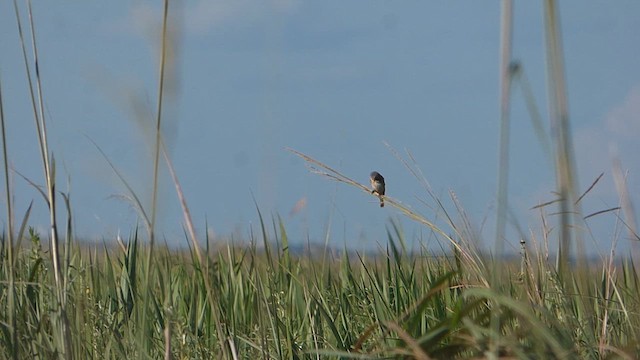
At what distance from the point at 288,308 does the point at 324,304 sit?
0.21 m

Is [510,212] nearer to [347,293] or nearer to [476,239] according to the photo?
[476,239]

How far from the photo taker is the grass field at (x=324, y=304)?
1.19 meters

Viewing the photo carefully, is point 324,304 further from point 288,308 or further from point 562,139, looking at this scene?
point 562,139

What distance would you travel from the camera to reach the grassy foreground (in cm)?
164

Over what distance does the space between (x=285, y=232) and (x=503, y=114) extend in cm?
198

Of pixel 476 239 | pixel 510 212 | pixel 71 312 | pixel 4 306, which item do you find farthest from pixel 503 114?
pixel 4 306

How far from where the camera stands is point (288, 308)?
2.50 metres

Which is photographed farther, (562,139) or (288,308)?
(288,308)

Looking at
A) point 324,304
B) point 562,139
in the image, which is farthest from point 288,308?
point 562,139

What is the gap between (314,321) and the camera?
7.34ft

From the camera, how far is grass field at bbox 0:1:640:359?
1189 mm

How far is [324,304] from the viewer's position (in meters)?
2.32

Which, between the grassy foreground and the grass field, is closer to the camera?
the grass field

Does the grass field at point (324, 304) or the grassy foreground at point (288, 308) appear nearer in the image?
the grass field at point (324, 304)
